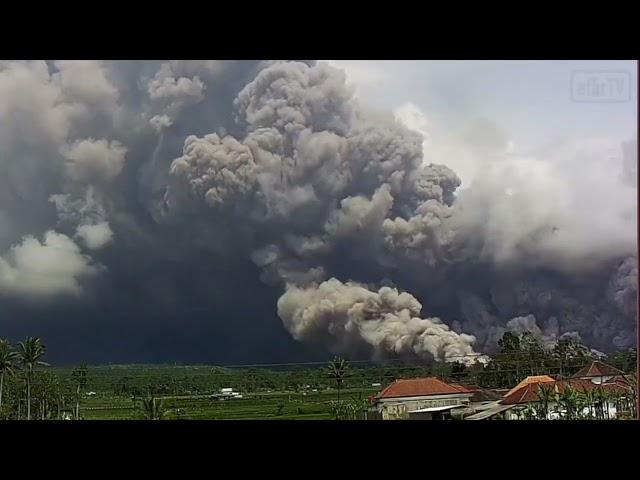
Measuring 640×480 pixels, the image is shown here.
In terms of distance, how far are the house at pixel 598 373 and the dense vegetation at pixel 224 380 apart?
0.15 feet

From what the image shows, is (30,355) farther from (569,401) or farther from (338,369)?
(569,401)

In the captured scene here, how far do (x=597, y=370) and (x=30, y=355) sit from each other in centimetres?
390

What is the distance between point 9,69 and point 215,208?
1.60 metres

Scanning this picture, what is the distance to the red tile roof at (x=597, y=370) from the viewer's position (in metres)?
4.72

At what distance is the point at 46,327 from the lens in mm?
4797

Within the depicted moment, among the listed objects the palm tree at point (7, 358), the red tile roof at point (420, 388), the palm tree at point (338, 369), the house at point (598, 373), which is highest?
the palm tree at point (7, 358)

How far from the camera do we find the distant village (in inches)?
175

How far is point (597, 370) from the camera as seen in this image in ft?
15.8

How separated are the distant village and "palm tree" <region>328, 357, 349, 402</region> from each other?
283 millimetres

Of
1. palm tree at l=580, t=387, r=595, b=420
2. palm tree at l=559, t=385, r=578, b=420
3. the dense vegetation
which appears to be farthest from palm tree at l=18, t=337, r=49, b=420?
palm tree at l=580, t=387, r=595, b=420

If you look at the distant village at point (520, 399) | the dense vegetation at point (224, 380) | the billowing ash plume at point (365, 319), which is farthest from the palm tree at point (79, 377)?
the distant village at point (520, 399)

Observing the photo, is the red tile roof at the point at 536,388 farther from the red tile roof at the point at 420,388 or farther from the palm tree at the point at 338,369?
the palm tree at the point at 338,369
